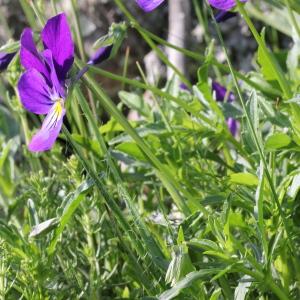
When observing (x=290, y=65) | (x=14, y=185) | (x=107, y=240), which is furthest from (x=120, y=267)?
(x=290, y=65)

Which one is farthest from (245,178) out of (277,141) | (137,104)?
(137,104)

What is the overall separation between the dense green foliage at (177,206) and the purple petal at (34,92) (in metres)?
0.06

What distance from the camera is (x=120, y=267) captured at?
156 centimetres

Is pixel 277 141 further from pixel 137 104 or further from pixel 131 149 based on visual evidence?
pixel 137 104

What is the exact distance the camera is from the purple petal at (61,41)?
3.83 ft

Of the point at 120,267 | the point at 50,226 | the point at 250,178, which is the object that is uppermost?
the point at 50,226

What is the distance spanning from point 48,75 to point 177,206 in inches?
14.0

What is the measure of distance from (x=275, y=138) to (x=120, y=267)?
45 cm

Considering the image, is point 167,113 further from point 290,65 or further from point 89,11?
point 89,11

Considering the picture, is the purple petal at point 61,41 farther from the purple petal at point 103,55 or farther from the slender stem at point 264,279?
the slender stem at point 264,279

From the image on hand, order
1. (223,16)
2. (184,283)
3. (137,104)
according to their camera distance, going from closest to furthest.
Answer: (184,283), (223,16), (137,104)

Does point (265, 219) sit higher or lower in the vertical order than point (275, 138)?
lower

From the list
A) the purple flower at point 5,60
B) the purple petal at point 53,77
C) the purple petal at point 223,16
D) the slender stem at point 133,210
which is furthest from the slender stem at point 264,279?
the purple flower at point 5,60

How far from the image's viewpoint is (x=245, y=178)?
1.35 m
